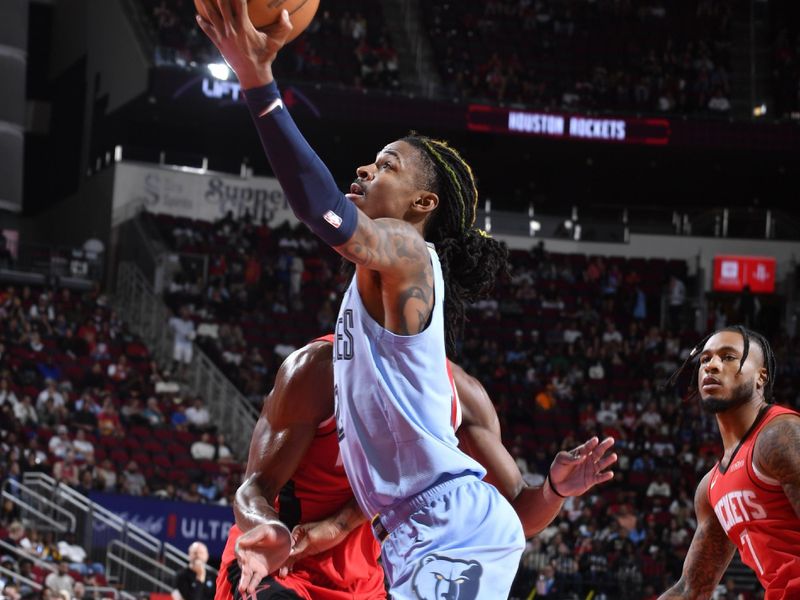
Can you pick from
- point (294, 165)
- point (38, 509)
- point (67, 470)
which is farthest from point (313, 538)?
point (67, 470)

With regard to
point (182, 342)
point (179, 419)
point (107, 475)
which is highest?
point (182, 342)

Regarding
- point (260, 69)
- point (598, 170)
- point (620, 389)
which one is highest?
point (598, 170)

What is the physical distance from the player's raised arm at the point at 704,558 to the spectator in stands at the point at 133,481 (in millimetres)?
11936

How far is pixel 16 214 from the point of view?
96.5 feet

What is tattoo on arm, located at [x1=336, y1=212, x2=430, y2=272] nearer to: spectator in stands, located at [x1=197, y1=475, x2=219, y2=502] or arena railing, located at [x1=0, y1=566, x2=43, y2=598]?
arena railing, located at [x1=0, y1=566, x2=43, y2=598]

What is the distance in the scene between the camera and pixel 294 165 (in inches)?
125

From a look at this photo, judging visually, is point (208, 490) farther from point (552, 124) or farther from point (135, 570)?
point (552, 124)

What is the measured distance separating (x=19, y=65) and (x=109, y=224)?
594cm

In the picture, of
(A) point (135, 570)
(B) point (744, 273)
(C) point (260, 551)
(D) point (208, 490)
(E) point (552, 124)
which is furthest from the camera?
(B) point (744, 273)

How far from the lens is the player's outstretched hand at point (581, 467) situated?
405 centimetres

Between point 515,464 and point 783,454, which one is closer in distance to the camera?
point 515,464

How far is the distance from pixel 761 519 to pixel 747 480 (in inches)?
7.1

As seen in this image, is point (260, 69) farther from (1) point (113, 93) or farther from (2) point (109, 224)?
(1) point (113, 93)

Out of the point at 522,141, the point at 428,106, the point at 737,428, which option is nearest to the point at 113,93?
the point at 428,106
